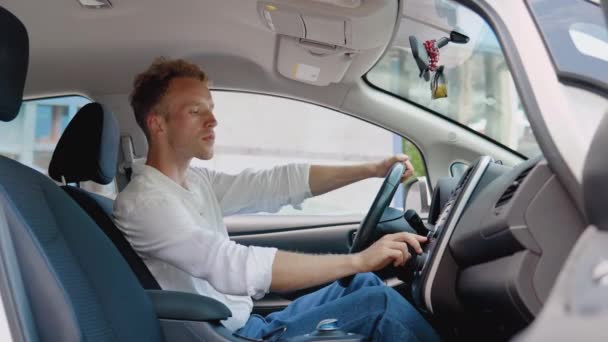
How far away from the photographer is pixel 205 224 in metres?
1.83

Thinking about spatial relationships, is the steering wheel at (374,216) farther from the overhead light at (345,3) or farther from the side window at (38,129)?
the side window at (38,129)

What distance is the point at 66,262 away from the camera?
3.81 feet

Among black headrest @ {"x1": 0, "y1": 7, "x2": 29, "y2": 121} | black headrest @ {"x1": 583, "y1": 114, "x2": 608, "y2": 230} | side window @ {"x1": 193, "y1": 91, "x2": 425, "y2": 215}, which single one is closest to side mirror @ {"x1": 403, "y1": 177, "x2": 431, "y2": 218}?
side window @ {"x1": 193, "y1": 91, "x2": 425, "y2": 215}

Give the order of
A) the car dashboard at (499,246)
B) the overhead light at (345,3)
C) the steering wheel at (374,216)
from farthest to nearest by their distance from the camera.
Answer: the overhead light at (345,3) → the steering wheel at (374,216) → the car dashboard at (499,246)

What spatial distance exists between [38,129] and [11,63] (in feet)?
5.85

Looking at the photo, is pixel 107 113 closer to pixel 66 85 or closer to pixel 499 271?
pixel 66 85

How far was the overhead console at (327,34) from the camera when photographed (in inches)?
79.0

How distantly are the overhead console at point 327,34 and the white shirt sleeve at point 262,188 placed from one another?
428 millimetres

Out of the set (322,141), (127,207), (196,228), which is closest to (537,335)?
(196,228)

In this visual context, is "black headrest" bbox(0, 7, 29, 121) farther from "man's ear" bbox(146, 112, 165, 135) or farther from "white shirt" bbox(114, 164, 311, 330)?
"man's ear" bbox(146, 112, 165, 135)

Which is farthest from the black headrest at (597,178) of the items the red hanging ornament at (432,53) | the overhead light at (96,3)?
the overhead light at (96,3)

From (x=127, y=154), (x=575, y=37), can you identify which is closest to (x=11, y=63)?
(x=575, y=37)

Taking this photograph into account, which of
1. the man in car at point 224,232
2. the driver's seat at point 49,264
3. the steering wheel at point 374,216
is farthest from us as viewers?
the steering wheel at point 374,216

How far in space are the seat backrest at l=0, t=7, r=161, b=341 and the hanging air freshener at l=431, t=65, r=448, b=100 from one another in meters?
0.88
